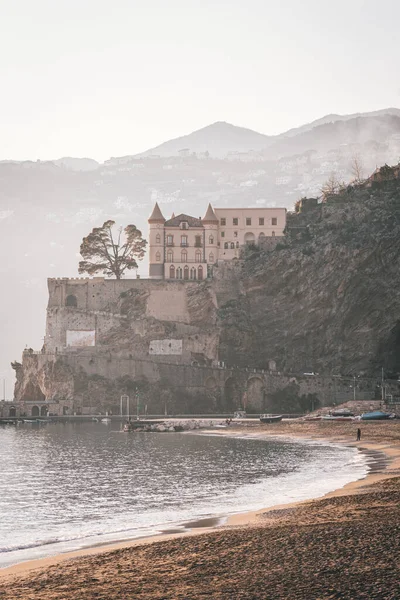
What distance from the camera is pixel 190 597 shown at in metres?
23.1

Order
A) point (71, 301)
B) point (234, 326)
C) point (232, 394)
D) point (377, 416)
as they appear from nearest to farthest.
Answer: point (377, 416) < point (232, 394) < point (234, 326) < point (71, 301)

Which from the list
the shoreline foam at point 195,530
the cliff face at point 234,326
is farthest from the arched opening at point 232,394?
the shoreline foam at point 195,530

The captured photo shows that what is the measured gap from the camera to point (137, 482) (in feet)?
200

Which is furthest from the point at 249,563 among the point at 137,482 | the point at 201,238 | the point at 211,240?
the point at 211,240

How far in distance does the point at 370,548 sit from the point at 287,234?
119726 mm

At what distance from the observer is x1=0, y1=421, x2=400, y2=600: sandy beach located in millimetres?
23156

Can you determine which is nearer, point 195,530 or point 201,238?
point 195,530

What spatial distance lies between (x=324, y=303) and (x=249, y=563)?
109 m

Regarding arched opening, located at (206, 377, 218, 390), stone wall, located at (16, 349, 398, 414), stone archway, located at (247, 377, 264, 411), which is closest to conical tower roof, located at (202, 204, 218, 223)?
stone wall, located at (16, 349, 398, 414)

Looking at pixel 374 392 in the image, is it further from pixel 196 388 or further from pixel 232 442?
pixel 232 442

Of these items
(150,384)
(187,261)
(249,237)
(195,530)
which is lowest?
(195,530)

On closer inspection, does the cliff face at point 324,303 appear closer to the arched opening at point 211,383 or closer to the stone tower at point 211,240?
the arched opening at point 211,383

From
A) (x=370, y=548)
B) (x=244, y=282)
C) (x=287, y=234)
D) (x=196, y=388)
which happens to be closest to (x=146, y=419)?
(x=196, y=388)

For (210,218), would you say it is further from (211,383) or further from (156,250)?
(211,383)
